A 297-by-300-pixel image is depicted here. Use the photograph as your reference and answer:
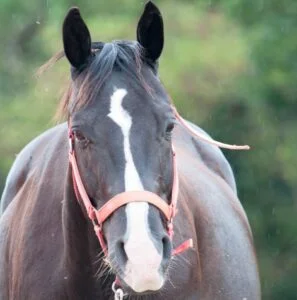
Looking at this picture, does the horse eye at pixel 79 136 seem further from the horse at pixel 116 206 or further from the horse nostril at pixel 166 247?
the horse nostril at pixel 166 247

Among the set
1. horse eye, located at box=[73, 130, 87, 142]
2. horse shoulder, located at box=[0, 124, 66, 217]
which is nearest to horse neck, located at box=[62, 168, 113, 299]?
horse eye, located at box=[73, 130, 87, 142]

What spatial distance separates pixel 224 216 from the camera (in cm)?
816

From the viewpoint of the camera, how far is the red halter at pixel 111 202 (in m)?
6.08

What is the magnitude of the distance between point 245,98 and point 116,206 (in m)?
21.0

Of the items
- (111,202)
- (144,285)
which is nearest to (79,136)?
(111,202)

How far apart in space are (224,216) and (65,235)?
156 centimetres

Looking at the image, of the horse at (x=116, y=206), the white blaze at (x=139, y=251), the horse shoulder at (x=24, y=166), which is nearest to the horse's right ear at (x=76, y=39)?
the horse at (x=116, y=206)

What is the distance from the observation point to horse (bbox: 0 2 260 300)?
6.08 metres

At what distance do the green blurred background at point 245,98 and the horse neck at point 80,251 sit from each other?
17.6 m

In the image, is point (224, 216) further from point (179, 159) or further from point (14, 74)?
point (14, 74)

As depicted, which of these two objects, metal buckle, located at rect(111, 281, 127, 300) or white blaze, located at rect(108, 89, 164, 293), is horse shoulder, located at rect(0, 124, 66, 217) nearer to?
metal buckle, located at rect(111, 281, 127, 300)

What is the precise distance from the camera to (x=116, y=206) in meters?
6.11

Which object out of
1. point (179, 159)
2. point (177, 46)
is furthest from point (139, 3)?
point (179, 159)

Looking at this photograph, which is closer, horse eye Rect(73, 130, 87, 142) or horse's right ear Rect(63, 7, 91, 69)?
horse eye Rect(73, 130, 87, 142)
